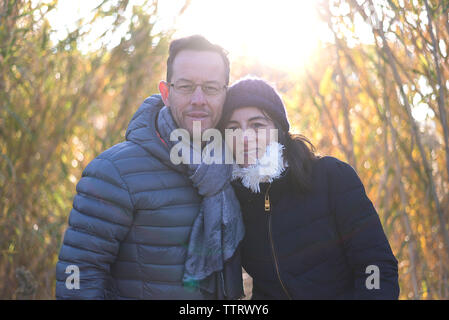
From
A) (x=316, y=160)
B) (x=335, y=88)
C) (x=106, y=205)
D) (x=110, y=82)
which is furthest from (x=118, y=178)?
(x=335, y=88)

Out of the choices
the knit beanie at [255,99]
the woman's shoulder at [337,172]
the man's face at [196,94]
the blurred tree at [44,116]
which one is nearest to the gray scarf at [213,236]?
the man's face at [196,94]

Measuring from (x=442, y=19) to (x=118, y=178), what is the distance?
135 centimetres

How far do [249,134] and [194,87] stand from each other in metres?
0.27

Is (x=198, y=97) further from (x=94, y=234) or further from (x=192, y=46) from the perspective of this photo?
(x=94, y=234)

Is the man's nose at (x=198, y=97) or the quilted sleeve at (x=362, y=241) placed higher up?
the man's nose at (x=198, y=97)

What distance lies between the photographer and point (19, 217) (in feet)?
7.13

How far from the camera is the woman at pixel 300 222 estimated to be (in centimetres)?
160

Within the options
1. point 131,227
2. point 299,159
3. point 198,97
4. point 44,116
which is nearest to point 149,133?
point 198,97

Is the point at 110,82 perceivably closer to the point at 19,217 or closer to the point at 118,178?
the point at 19,217

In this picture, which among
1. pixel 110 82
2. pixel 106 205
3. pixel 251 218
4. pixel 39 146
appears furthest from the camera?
pixel 110 82

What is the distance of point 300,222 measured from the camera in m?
1.67

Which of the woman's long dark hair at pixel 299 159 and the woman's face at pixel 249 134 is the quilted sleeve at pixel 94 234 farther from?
the woman's long dark hair at pixel 299 159

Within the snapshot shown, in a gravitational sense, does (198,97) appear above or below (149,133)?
above

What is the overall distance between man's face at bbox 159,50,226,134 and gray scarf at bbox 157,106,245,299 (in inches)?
5.0
